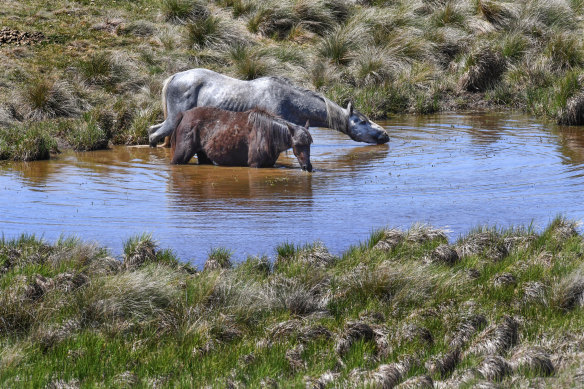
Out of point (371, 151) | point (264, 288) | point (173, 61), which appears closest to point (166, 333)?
point (264, 288)

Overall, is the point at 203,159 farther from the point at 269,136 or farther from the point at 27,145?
the point at 27,145

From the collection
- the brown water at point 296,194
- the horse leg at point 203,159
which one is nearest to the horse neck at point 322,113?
the brown water at point 296,194

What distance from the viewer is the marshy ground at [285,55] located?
16641 mm

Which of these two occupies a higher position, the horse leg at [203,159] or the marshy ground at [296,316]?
the horse leg at [203,159]

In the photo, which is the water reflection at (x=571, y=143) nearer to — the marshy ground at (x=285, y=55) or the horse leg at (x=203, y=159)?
the marshy ground at (x=285, y=55)

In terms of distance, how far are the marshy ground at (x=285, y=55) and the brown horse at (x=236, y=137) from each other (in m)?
2.46

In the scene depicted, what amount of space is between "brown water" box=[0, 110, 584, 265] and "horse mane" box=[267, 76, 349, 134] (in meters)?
0.56

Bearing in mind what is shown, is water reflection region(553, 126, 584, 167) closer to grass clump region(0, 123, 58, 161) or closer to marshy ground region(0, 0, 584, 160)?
marshy ground region(0, 0, 584, 160)

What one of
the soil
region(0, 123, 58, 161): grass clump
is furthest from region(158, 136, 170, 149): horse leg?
the soil

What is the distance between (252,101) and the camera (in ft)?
48.1

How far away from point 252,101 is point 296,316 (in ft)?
28.4

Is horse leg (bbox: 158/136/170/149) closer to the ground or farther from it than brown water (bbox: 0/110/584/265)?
farther from it

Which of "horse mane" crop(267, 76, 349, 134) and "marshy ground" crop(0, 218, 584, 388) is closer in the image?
"marshy ground" crop(0, 218, 584, 388)

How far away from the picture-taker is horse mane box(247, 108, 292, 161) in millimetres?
12688
